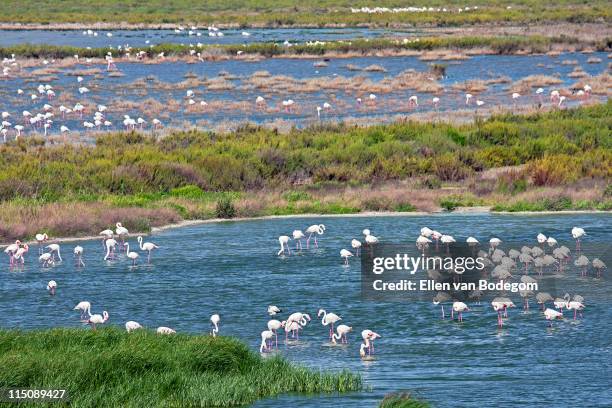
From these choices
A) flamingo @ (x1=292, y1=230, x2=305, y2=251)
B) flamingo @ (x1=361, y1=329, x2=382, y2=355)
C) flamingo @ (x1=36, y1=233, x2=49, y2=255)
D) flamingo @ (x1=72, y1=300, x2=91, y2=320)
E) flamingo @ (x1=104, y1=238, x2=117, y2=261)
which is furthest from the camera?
flamingo @ (x1=36, y1=233, x2=49, y2=255)

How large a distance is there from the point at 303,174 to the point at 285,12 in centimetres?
10125

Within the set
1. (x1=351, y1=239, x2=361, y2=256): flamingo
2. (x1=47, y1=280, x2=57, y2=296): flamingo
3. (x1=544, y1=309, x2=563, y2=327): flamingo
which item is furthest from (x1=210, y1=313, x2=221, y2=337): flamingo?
(x1=351, y1=239, x2=361, y2=256): flamingo

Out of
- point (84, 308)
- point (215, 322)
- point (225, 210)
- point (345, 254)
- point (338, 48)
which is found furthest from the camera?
point (338, 48)

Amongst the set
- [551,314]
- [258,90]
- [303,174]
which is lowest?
[258,90]

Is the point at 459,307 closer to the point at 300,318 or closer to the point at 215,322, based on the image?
the point at 300,318

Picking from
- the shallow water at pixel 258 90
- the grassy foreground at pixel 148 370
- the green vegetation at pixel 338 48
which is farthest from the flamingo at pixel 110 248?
the green vegetation at pixel 338 48

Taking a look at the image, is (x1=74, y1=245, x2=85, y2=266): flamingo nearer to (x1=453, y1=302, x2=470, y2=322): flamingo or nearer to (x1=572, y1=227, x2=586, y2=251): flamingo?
(x1=453, y1=302, x2=470, y2=322): flamingo

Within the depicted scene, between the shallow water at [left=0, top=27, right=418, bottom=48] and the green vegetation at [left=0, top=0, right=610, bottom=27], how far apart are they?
6.92 m

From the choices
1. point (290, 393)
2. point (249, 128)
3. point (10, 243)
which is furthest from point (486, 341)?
point (249, 128)

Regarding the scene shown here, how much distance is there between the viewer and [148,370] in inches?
690

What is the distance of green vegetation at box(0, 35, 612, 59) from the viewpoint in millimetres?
82250

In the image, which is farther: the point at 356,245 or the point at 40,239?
the point at 40,239

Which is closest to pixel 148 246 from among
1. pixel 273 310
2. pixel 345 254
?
pixel 345 254

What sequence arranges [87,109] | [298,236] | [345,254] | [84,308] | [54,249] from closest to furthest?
[84,308], [345,254], [54,249], [298,236], [87,109]
